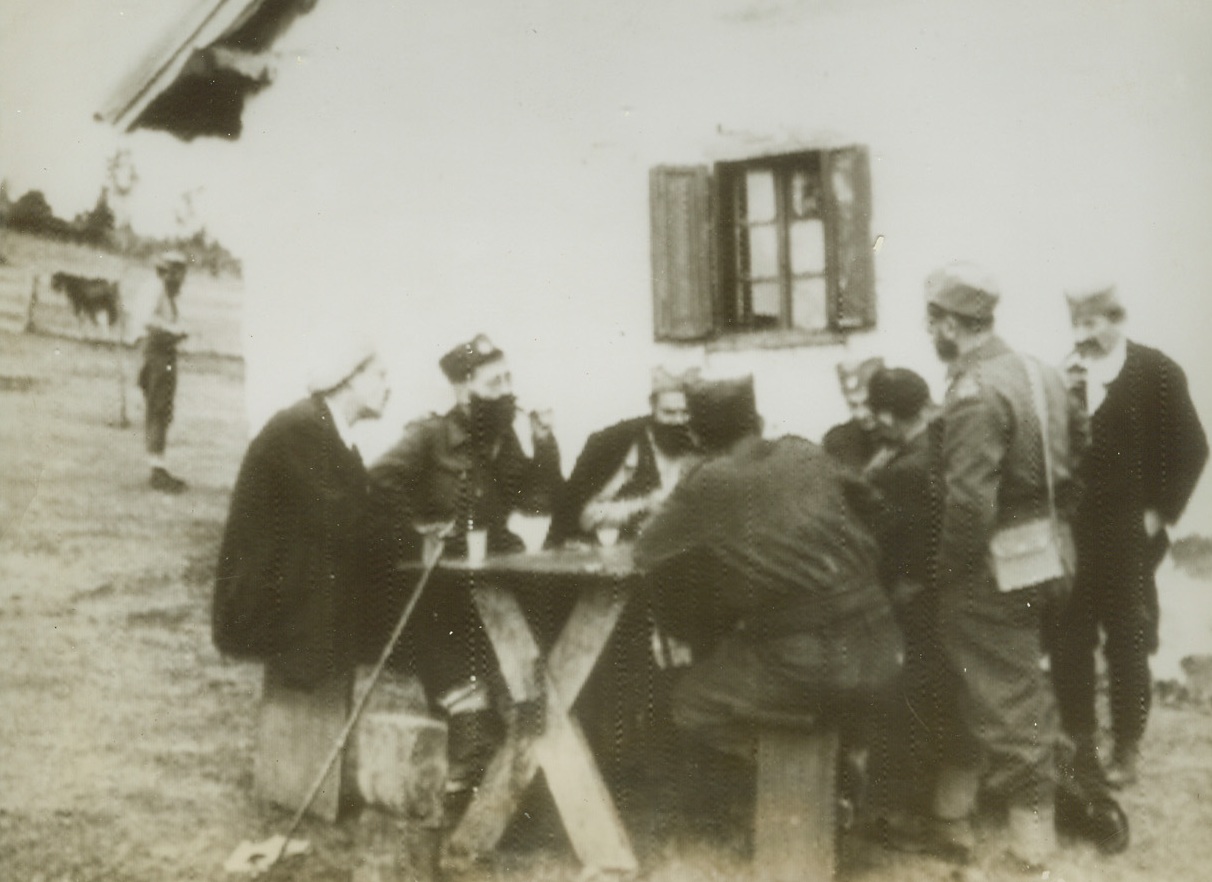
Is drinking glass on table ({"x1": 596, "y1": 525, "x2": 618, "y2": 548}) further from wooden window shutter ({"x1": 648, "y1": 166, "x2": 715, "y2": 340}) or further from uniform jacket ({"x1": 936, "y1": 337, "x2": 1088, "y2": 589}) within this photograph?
uniform jacket ({"x1": 936, "y1": 337, "x2": 1088, "y2": 589})

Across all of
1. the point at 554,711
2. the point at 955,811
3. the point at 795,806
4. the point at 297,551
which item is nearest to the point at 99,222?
the point at 297,551

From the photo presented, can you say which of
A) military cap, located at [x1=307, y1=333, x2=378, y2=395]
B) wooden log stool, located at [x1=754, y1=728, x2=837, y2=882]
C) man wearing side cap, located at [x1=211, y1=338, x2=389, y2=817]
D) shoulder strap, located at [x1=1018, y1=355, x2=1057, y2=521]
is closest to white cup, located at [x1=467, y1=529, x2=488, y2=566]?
man wearing side cap, located at [x1=211, y1=338, x2=389, y2=817]

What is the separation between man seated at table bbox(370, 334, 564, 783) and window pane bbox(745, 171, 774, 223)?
1111 millimetres

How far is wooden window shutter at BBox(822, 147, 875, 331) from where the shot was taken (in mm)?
4324

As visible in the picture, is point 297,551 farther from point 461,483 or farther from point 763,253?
point 763,253

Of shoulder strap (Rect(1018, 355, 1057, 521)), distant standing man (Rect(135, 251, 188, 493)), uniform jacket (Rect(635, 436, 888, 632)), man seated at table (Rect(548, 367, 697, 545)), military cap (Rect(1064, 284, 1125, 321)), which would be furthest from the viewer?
distant standing man (Rect(135, 251, 188, 493))

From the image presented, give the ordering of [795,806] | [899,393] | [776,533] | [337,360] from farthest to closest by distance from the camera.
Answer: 1. [337,360]
2. [899,393]
3. [795,806]
4. [776,533]

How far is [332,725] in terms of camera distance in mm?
4477

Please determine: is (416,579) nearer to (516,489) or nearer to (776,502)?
(516,489)

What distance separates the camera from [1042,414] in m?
4.01

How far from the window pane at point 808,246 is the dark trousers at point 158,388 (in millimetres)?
2506

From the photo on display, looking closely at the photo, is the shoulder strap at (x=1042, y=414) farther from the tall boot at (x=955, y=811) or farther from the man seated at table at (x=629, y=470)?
the man seated at table at (x=629, y=470)

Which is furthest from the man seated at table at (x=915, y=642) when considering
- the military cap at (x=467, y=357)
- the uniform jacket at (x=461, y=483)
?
the military cap at (x=467, y=357)

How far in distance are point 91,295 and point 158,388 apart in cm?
→ 51
